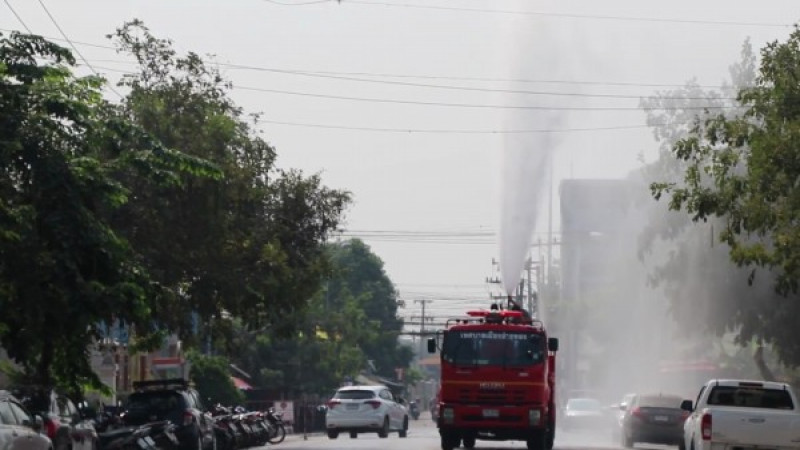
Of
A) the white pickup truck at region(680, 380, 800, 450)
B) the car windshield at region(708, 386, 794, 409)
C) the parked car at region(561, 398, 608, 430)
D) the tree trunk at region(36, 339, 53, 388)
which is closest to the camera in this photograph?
the tree trunk at region(36, 339, 53, 388)

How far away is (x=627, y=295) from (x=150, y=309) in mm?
87360

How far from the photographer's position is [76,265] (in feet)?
85.6

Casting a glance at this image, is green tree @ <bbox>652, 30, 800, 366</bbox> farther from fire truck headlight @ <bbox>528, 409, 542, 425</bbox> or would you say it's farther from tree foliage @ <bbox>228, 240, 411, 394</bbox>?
tree foliage @ <bbox>228, 240, 411, 394</bbox>

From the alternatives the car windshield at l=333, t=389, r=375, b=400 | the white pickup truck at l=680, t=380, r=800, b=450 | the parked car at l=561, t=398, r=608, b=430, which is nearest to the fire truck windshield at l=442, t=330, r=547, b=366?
the white pickup truck at l=680, t=380, r=800, b=450

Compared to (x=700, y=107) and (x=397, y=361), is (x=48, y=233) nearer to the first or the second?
(x=700, y=107)

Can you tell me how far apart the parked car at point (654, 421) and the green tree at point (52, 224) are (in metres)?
18.7

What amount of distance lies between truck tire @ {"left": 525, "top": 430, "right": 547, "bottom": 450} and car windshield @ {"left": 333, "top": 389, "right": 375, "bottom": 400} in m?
18.2

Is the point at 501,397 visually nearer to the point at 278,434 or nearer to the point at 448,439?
the point at 448,439

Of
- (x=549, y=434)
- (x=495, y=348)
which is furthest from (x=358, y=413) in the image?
(x=495, y=348)

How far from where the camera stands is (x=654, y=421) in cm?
4328

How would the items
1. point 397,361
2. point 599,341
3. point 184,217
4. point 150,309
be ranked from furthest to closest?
point 397,361 < point 599,341 < point 184,217 < point 150,309

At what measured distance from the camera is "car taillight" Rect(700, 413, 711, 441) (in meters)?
28.2

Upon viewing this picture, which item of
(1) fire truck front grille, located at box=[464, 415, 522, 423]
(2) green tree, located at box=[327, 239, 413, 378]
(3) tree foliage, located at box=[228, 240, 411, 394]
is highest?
(2) green tree, located at box=[327, 239, 413, 378]

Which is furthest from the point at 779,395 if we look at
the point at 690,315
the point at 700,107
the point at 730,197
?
the point at 700,107
